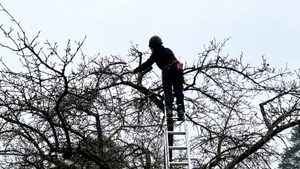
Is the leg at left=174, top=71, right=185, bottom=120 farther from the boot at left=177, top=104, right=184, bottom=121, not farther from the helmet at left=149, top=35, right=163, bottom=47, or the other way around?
the helmet at left=149, top=35, right=163, bottom=47

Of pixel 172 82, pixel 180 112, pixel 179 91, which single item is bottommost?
pixel 180 112

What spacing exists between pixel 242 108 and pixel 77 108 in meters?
3.28

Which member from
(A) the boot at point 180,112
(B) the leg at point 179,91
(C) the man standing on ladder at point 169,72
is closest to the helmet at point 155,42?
(C) the man standing on ladder at point 169,72

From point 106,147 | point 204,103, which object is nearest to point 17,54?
point 106,147

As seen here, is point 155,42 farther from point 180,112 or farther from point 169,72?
point 180,112

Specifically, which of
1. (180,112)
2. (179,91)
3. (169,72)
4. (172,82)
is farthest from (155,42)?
(180,112)

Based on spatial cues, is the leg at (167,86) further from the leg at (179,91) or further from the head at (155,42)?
the head at (155,42)

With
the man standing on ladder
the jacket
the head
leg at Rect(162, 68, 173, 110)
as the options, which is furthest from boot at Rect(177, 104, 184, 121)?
the head

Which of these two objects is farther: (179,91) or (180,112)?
(179,91)

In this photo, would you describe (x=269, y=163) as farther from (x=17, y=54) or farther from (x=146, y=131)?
(x=17, y=54)

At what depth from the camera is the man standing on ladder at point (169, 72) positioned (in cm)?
616

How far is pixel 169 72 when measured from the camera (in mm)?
6453

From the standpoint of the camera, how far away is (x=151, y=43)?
664cm

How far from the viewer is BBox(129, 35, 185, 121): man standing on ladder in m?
6.16
